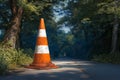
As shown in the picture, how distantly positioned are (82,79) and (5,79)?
2.35 meters

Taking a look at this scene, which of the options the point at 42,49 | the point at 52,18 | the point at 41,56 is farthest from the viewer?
the point at 52,18

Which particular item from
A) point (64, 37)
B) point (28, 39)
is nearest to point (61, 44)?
point (64, 37)

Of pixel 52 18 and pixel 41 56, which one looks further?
pixel 52 18

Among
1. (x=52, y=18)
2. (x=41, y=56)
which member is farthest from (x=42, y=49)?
(x=52, y=18)

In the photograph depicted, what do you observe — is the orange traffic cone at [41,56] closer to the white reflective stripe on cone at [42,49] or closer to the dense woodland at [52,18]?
the white reflective stripe on cone at [42,49]

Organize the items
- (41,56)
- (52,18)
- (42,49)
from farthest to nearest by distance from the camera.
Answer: (52,18) → (42,49) → (41,56)

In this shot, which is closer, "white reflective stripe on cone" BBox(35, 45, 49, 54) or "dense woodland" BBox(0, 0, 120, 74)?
"white reflective stripe on cone" BBox(35, 45, 49, 54)

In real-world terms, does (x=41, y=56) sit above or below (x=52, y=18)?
below

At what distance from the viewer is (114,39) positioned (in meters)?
33.5

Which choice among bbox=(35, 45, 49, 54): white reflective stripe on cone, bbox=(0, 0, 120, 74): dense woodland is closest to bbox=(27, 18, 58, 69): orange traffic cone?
bbox=(35, 45, 49, 54): white reflective stripe on cone

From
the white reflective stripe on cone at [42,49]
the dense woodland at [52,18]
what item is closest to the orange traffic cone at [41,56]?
the white reflective stripe on cone at [42,49]

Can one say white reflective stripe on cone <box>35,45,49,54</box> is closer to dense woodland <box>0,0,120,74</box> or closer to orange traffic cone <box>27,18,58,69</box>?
orange traffic cone <box>27,18,58,69</box>

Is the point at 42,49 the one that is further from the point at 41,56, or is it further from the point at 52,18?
the point at 52,18

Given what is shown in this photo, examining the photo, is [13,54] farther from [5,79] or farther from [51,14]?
[51,14]
